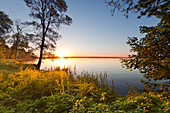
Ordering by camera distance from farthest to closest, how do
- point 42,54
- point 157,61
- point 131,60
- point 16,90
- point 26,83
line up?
1. point 42,54
2. point 26,83
3. point 16,90
4. point 131,60
5. point 157,61

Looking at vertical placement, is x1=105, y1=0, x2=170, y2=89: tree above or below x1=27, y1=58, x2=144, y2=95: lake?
above

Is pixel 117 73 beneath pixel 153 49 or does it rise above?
beneath

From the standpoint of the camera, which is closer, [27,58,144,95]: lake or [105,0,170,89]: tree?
[105,0,170,89]: tree

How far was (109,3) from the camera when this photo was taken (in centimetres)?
304

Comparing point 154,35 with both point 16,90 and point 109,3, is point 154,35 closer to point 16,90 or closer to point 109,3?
point 109,3

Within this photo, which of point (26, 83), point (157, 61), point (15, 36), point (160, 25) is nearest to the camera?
point (160, 25)

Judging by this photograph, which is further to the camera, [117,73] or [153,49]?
[117,73]

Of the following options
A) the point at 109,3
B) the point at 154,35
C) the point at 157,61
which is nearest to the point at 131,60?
the point at 157,61

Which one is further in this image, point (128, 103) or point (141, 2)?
point (128, 103)

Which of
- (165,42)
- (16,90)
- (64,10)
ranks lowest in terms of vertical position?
(16,90)

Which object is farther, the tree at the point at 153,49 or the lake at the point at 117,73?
the lake at the point at 117,73

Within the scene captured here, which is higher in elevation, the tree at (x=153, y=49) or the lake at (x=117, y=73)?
the tree at (x=153, y=49)

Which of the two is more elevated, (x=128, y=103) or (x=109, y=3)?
(x=109, y=3)

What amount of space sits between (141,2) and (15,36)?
959 inches
